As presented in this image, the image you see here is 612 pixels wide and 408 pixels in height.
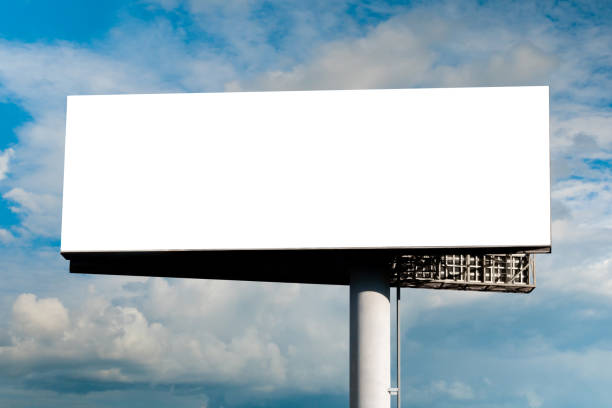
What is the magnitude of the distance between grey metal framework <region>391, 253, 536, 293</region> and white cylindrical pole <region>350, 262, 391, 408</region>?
1169mm

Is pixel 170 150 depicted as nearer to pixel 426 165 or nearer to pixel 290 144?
pixel 290 144

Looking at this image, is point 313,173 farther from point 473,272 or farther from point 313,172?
point 473,272

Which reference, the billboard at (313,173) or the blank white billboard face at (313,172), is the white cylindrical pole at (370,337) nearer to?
the billboard at (313,173)

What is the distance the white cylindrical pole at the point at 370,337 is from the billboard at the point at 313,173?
1939 millimetres

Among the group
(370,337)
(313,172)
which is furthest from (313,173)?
(370,337)

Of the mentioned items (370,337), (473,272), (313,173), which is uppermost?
(313,173)

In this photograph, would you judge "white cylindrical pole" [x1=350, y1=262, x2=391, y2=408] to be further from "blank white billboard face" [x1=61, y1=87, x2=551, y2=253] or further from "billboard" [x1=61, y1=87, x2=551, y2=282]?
"blank white billboard face" [x1=61, y1=87, x2=551, y2=253]

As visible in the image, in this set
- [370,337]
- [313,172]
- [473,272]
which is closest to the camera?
[313,172]

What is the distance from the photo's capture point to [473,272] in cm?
2592

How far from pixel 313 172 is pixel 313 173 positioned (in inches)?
1.0

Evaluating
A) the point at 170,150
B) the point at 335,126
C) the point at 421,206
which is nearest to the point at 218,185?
the point at 170,150

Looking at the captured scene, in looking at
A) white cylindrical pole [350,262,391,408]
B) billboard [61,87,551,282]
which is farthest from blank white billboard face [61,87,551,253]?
white cylindrical pole [350,262,391,408]

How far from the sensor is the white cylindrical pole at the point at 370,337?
77.5ft

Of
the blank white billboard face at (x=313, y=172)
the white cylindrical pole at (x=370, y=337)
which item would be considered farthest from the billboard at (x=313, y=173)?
the white cylindrical pole at (x=370, y=337)
